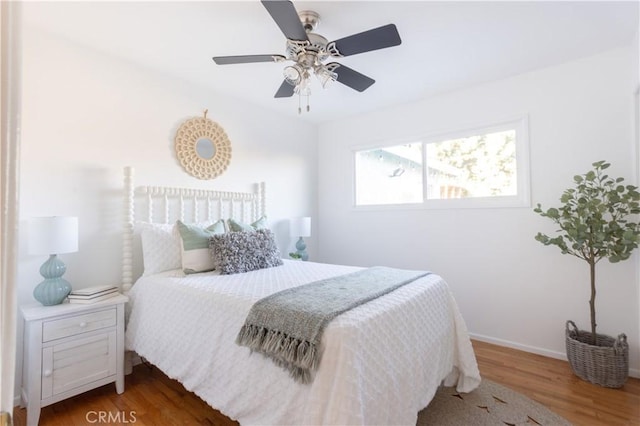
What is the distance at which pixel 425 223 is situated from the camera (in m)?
3.27

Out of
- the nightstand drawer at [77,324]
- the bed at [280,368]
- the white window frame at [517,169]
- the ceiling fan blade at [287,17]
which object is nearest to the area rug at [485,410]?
the bed at [280,368]

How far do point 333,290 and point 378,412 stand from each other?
62cm

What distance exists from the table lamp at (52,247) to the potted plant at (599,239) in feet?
11.0

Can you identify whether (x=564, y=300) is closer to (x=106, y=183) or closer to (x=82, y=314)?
(x=82, y=314)

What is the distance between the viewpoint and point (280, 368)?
1.33m

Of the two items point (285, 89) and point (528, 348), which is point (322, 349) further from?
point (528, 348)

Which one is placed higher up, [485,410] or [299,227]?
[299,227]

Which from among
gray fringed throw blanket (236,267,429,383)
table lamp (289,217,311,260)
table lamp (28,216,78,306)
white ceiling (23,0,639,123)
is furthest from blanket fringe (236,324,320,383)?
table lamp (289,217,311,260)

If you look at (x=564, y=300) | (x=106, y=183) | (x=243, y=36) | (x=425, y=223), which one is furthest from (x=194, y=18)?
(x=564, y=300)

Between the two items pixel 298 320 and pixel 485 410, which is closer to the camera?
pixel 298 320

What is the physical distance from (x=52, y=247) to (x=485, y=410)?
2.82 m

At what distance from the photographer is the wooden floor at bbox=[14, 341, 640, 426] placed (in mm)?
1754

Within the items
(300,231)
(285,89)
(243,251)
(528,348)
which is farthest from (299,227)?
(528,348)

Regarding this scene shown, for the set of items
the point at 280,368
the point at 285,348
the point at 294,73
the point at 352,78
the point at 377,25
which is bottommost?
the point at 280,368
